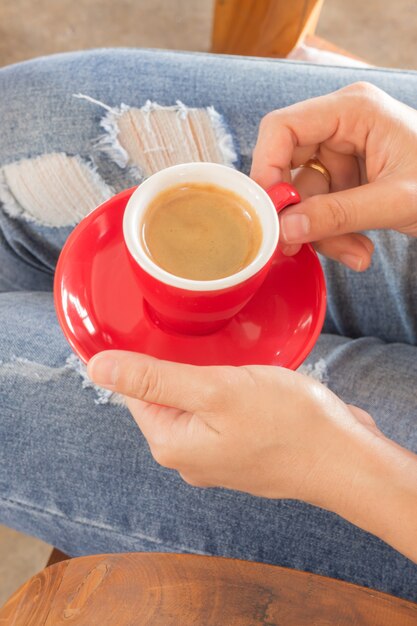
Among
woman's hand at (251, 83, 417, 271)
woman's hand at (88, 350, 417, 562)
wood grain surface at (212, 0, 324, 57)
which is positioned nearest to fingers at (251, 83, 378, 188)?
woman's hand at (251, 83, 417, 271)

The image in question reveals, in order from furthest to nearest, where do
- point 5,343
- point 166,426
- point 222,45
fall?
point 222,45 < point 5,343 < point 166,426

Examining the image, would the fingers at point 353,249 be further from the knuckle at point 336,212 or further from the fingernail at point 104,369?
the fingernail at point 104,369

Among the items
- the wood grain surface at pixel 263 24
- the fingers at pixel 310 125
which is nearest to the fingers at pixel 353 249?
the fingers at pixel 310 125

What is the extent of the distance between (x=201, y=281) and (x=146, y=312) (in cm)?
14

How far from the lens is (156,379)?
22.4 inches

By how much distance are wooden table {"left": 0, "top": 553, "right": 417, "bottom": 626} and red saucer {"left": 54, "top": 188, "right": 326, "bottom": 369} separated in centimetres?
23

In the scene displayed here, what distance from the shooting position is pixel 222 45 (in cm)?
150

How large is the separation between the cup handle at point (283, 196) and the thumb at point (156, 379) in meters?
0.20

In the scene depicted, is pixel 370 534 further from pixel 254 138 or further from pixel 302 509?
pixel 254 138

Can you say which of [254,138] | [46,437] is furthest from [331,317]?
[46,437]

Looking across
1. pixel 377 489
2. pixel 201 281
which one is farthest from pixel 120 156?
pixel 377 489

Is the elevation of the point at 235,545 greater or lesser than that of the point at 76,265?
lesser

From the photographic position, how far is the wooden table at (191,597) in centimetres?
50

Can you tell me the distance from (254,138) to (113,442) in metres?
0.42
